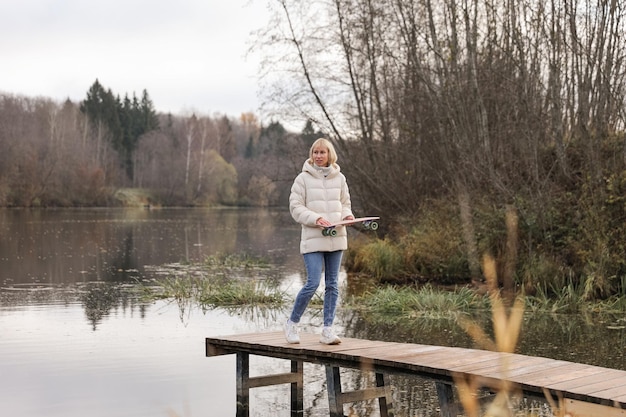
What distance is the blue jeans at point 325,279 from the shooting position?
830 centimetres

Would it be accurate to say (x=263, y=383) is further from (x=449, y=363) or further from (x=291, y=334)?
(x=449, y=363)

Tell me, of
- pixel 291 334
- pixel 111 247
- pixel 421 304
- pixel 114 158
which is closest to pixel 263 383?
pixel 291 334

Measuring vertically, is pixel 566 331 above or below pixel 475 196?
below

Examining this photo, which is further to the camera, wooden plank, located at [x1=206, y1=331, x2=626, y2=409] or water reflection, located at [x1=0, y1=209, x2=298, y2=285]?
water reflection, located at [x1=0, y1=209, x2=298, y2=285]

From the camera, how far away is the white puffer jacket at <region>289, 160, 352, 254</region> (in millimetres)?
8211

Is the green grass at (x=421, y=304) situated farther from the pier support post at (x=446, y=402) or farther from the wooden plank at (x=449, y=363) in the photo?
the pier support post at (x=446, y=402)

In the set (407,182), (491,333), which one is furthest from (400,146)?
(491,333)

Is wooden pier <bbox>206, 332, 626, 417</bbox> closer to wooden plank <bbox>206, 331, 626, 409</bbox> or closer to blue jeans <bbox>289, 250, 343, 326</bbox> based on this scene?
wooden plank <bbox>206, 331, 626, 409</bbox>

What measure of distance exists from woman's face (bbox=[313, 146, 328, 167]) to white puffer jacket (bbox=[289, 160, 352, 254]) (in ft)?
0.24

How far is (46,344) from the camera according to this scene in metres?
12.0

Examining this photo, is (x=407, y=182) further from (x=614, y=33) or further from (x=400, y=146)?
(x=614, y=33)

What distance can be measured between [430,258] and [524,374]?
12.1 m

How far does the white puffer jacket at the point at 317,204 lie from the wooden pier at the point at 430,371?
0.93 meters

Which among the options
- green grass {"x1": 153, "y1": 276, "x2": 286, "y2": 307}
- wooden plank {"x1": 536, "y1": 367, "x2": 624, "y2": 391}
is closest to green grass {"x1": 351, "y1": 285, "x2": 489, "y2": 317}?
green grass {"x1": 153, "y1": 276, "x2": 286, "y2": 307}
